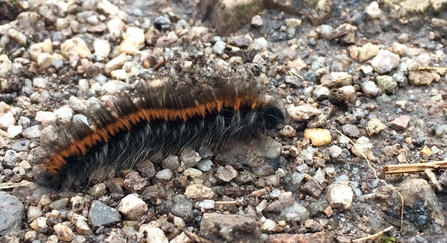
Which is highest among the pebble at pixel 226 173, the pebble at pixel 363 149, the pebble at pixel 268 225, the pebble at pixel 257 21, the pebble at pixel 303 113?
the pebble at pixel 257 21

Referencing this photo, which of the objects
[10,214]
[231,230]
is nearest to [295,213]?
[231,230]

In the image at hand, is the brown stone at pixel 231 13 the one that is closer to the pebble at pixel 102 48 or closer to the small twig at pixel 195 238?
the pebble at pixel 102 48

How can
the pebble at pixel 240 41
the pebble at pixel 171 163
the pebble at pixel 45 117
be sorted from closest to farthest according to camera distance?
the pebble at pixel 171 163, the pebble at pixel 45 117, the pebble at pixel 240 41

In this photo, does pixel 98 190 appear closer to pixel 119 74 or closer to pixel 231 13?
pixel 119 74

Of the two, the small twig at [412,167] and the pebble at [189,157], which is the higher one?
the pebble at [189,157]

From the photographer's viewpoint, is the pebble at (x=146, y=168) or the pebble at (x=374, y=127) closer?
the pebble at (x=146, y=168)

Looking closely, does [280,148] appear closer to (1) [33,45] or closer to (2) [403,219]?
(2) [403,219]

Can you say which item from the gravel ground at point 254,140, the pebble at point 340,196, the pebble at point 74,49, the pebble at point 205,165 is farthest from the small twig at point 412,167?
the pebble at point 74,49

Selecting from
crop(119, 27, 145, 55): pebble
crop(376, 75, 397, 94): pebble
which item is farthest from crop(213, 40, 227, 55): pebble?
crop(376, 75, 397, 94): pebble
